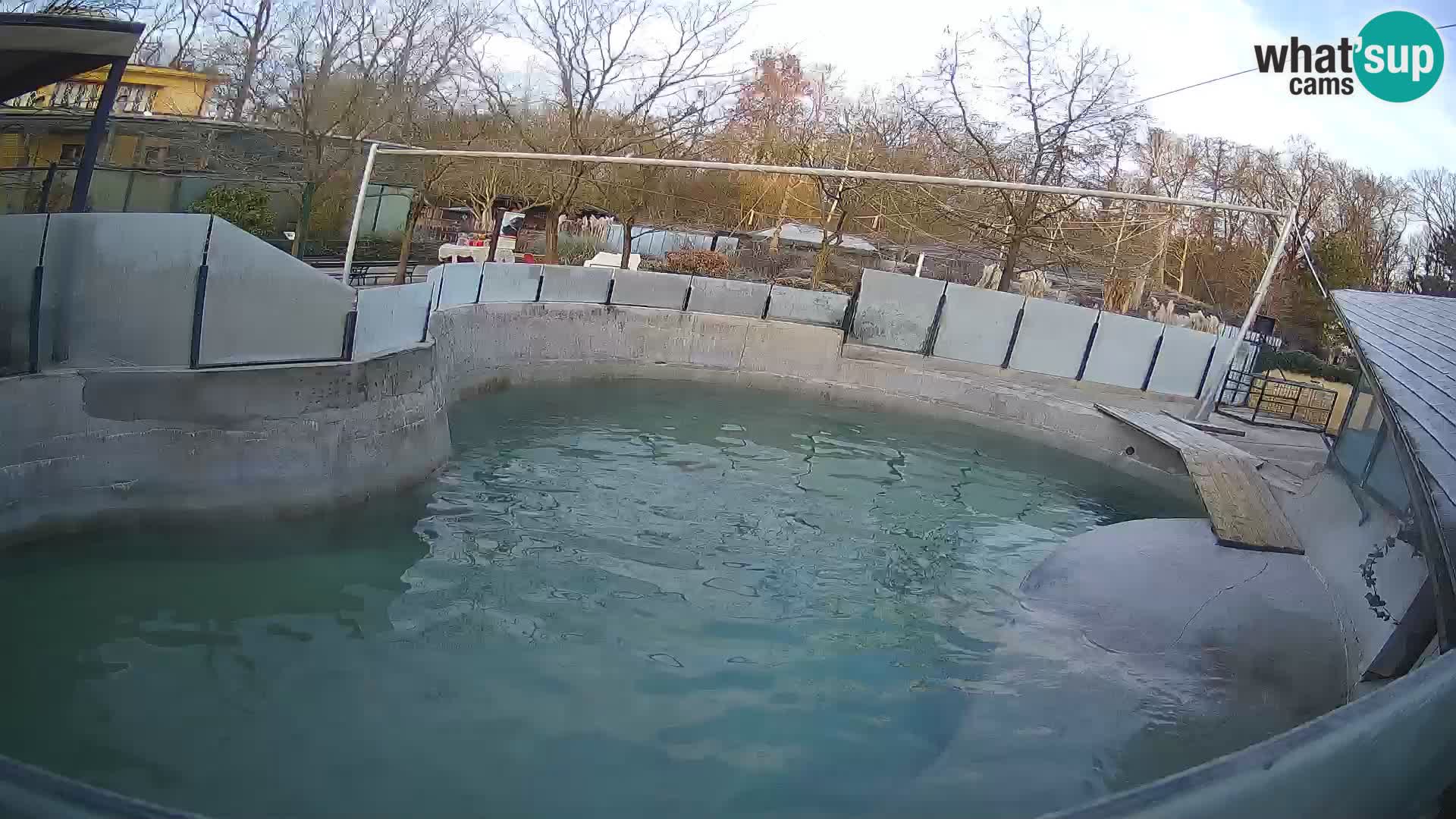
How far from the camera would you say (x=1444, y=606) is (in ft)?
17.7

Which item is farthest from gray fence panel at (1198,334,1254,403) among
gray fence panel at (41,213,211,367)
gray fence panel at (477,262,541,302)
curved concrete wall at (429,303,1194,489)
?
gray fence panel at (41,213,211,367)

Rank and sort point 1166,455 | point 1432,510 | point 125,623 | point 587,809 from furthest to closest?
point 1166,455 → point 125,623 → point 587,809 → point 1432,510

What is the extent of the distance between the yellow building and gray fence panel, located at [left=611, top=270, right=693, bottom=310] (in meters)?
10.0

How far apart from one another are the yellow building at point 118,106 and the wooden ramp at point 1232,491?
1470cm

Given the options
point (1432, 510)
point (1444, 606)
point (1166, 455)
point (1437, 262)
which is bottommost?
point (1166, 455)

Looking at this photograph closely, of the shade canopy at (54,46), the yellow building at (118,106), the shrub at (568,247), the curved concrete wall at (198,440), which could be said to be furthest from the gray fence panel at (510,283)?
the shrub at (568,247)

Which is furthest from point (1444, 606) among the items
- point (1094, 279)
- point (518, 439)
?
point (1094, 279)

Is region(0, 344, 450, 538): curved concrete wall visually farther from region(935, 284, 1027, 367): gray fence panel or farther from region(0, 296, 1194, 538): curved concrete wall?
region(935, 284, 1027, 367): gray fence panel

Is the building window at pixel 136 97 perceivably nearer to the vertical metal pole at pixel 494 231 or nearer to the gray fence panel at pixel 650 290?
the vertical metal pole at pixel 494 231

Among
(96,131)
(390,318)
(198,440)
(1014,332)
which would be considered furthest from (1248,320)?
(96,131)

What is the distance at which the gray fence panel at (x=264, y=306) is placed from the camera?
11.6m

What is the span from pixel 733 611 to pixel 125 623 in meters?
5.60

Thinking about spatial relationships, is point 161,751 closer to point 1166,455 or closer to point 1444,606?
point 1444,606

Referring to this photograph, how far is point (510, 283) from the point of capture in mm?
21766
